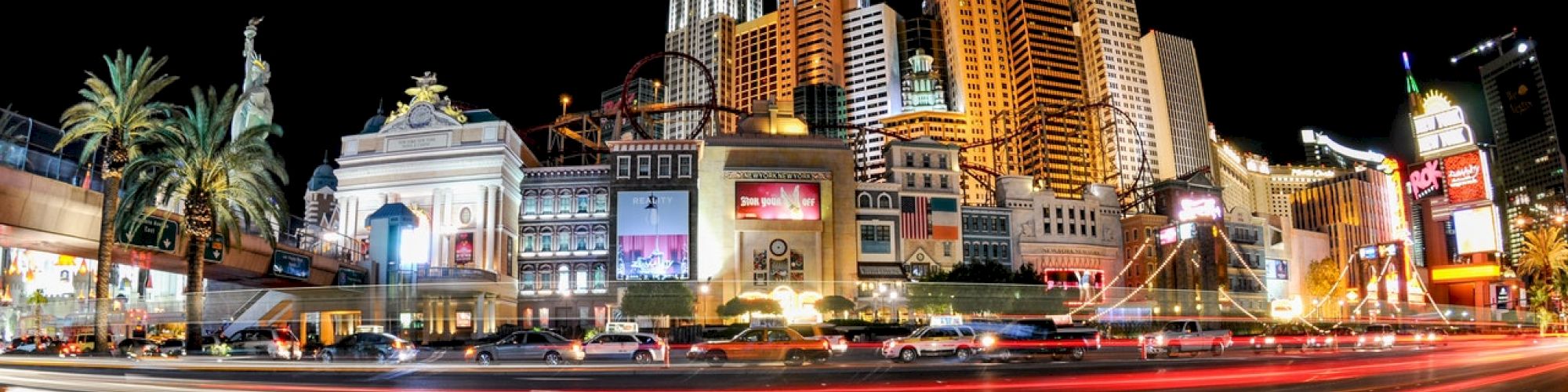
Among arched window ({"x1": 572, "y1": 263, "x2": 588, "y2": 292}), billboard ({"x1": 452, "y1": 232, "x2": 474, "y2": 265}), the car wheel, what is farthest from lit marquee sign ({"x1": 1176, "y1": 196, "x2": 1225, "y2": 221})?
the car wheel

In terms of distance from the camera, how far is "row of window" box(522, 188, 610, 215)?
8912cm

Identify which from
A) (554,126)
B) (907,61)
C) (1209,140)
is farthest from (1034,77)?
(554,126)

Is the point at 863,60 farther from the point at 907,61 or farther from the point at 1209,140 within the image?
the point at 1209,140

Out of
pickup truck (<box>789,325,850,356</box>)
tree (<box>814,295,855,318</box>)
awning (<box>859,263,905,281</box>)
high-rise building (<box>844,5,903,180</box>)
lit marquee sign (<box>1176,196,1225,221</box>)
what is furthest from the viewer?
high-rise building (<box>844,5,903,180</box>)

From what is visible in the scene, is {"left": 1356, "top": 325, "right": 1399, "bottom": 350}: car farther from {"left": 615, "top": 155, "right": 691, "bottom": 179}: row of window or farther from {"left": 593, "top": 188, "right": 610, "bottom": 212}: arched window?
{"left": 593, "top": 188, "right": 610, "bottom": 212}: arched window

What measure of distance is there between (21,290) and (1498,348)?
105 metres

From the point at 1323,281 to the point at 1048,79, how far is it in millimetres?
58921

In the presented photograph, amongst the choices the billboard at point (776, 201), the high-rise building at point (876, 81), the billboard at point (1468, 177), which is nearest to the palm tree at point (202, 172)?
the billboard at point (776, 201)

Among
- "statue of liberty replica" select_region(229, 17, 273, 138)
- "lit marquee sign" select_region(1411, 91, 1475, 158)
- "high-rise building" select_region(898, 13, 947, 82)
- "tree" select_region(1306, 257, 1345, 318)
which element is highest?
"high-rise building" select_region(898, 13, 947, 82)

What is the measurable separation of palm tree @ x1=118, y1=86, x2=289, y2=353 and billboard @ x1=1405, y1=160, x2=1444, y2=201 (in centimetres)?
6965

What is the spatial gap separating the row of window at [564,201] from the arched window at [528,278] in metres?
4.89

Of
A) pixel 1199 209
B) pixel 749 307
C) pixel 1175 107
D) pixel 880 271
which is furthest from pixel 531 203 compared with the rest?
pixel 1175 107

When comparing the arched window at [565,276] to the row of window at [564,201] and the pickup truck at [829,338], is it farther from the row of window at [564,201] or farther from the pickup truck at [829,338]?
the pickup truck at [829,338]

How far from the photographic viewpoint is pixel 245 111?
92.9 meters
